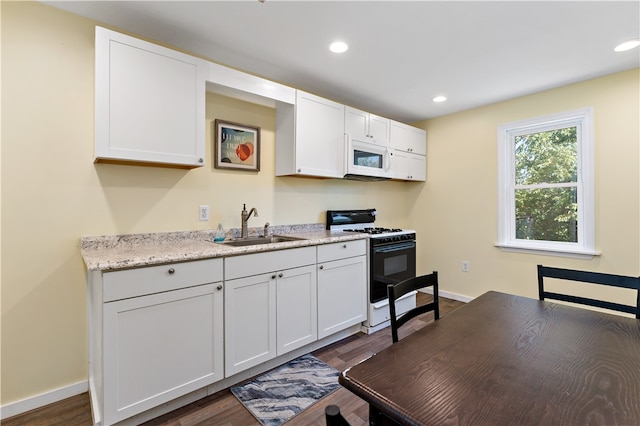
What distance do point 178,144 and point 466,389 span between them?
203 cm

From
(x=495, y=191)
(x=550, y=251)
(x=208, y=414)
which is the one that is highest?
(x=495, y=191)

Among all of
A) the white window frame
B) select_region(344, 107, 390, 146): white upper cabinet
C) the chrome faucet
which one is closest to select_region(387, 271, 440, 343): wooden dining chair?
the chrome faucet

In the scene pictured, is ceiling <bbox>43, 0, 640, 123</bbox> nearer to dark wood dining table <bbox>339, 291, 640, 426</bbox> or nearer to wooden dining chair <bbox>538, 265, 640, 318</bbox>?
wooden dining chair <bbox>538, 265, 640, 318</bbox>

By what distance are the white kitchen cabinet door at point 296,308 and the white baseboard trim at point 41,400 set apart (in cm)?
128

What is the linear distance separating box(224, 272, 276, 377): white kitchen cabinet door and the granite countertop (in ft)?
0.74

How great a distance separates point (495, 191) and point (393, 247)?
1.50m

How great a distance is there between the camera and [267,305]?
208 centimetres

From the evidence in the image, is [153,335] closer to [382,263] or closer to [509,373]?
[509,373]

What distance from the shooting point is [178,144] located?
6.57 ft

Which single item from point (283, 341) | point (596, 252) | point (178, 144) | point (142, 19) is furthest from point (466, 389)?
point (596, 252)

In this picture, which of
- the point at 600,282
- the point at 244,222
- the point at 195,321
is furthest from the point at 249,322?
the point at 600,282

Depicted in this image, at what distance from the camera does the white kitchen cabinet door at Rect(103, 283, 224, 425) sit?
1.50 meters

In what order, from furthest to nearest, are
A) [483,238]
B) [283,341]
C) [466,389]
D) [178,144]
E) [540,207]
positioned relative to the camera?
[483,238], [540,207], [283,341], [178,144], [466,389]

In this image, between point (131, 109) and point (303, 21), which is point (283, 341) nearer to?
point (131, 109)
